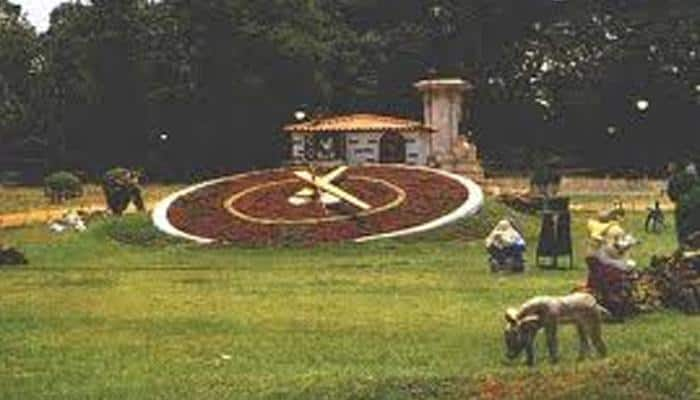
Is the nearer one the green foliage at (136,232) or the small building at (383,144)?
the green foliage at (136,232)

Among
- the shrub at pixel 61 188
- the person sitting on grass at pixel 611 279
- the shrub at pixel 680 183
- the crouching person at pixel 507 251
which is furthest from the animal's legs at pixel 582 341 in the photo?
the shrub at pixel 61 188

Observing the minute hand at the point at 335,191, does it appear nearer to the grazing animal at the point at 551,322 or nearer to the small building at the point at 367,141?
the small building at the point at 367,141

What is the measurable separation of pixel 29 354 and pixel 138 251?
55.8ft

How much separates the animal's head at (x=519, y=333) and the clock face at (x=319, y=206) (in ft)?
59.4

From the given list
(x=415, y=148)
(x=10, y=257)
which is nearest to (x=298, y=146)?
(x=415, y=148)

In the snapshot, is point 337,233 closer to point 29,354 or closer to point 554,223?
point 554,223

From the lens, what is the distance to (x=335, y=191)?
37906 millimetres

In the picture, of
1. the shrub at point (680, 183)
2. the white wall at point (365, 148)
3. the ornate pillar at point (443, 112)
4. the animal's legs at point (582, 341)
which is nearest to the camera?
the animal's legs at point (582, 341)

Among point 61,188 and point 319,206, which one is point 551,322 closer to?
point 319,206

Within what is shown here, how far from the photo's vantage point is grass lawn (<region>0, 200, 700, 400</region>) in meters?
14.8

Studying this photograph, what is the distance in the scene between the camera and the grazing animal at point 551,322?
16.5 metres

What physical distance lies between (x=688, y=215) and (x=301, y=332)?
922 cm

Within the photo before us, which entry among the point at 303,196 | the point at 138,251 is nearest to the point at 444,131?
the point at 303,196

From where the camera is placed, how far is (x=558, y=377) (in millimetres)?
14609
